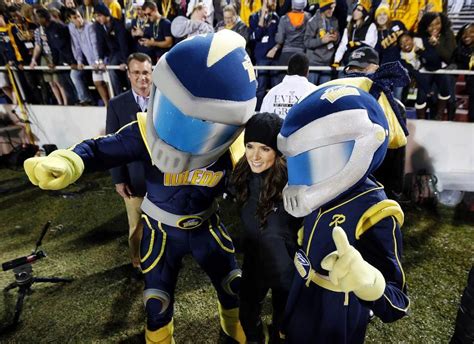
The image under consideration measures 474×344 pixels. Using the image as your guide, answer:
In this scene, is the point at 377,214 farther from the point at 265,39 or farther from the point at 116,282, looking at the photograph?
the point at 265,39

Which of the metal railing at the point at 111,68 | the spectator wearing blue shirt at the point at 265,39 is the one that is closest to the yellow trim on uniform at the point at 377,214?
the metal railing at the point at 111,68

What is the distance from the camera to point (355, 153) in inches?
42.4

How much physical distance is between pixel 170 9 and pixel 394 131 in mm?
4706

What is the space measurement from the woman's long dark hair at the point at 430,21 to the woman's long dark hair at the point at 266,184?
144 inches

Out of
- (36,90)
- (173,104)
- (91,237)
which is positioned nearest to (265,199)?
(173,104)

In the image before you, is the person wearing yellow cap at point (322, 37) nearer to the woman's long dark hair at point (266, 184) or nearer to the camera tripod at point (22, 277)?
the woman's long dark hair at point (266, 184)

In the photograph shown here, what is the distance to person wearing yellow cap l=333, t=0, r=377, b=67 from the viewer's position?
4.29 meters

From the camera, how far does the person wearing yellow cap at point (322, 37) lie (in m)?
4.47

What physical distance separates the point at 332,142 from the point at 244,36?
4172 millimetres

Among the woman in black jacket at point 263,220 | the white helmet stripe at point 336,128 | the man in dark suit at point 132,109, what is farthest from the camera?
the man in dark suit at point 132,109

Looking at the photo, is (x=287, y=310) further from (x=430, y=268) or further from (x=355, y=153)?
(x=430, y=268)

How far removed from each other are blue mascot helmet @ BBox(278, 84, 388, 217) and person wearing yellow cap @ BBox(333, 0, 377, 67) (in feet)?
11.8

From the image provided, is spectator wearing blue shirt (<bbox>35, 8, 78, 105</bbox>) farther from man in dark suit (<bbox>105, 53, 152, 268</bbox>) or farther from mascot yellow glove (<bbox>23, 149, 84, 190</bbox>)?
mascot yellow glove (<bbox>23, 149, 84, 190</bbox>)

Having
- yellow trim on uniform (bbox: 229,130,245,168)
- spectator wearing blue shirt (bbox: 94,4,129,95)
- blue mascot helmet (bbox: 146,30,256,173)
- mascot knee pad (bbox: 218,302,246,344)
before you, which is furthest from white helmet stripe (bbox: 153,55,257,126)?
spectator wearing blue shirt (bbox: 94,4,129,95)
